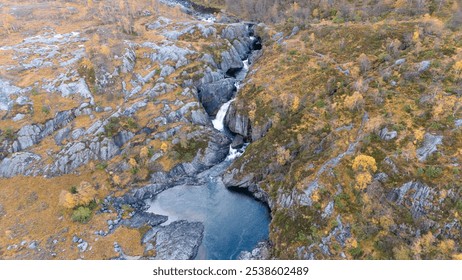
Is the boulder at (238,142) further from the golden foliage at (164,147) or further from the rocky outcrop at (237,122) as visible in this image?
the golden foliage at (164,147)

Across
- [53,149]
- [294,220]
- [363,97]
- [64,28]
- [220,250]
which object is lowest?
[220,250]

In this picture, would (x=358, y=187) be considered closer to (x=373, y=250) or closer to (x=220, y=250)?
(x=373, y=250)

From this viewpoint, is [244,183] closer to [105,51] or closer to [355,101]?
[355,101]

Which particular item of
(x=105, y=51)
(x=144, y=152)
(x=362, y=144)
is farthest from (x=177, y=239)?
(x=105, y=51)

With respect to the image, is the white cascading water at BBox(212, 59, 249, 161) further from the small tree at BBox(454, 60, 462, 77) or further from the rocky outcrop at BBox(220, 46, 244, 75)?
the small tree at BBox(454, 60, 462, 77)

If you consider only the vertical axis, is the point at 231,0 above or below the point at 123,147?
above

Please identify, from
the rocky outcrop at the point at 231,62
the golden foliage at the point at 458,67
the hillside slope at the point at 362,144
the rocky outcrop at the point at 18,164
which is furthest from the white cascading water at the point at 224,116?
the golden foliage at the point at 458,67

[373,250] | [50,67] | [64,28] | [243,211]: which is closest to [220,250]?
[243,211]
